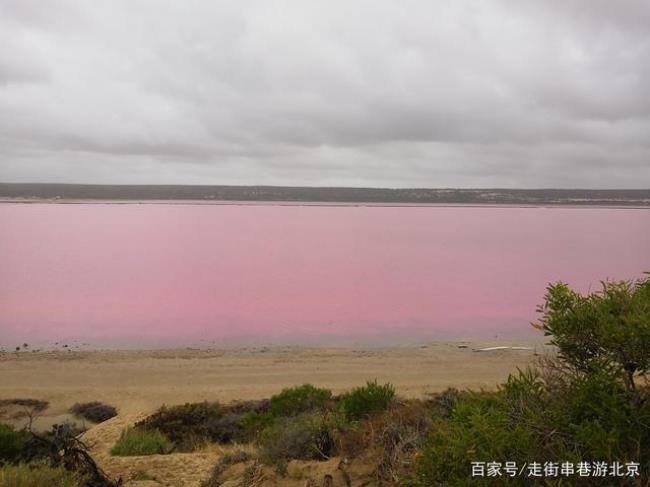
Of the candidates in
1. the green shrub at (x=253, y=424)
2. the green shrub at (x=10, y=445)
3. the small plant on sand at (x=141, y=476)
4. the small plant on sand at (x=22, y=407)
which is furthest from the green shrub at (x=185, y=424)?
the small plant on sand at (x=22, y=407)

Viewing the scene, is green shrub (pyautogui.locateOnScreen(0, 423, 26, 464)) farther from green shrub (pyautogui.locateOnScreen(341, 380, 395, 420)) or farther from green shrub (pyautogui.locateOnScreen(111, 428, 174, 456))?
green shrub (pyautogui.locateOnScreen(341, 380, 395, 420))

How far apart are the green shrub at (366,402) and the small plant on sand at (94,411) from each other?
6127 millimetres

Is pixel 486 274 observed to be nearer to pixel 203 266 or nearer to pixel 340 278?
pixel 340 278

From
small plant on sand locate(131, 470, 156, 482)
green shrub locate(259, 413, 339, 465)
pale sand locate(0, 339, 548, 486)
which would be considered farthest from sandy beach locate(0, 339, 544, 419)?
green shrub locate(259, 413, 339, 465)

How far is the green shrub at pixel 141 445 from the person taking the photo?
Result: 305 inches

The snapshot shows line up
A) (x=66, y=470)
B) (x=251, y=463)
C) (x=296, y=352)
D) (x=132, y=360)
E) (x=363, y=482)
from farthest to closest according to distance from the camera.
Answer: (x=296, y=352) → (x=132, y=360) → (x=251, y=463) → (x=66, y=470) → (x=363, y=482)

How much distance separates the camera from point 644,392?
132 inches

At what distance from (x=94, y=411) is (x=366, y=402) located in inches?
273

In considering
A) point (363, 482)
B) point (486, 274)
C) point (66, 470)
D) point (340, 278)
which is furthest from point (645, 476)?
point (486, 274)

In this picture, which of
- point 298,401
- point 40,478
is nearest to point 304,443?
point 40,478

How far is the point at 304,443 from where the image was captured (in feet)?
20.5

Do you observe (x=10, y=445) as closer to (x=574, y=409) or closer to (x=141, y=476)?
(x=141, y=476)

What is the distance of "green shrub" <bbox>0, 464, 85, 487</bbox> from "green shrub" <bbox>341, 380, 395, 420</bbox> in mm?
3850

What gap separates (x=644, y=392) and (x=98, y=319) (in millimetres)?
24797
